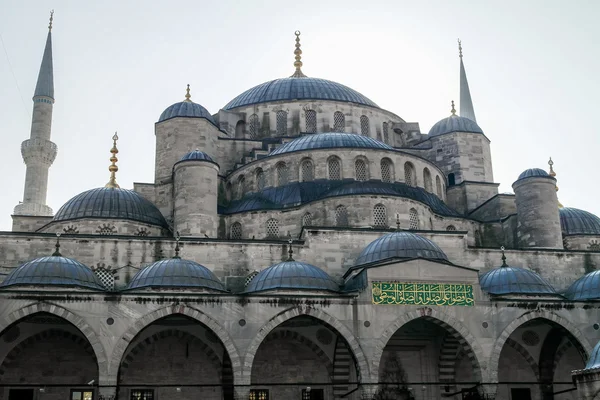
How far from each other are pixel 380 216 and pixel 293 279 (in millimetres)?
5107

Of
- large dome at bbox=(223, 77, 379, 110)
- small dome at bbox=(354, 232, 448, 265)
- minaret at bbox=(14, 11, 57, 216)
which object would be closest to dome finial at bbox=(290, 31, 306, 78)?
large dome at bbox=(223, 77, 379, 110)

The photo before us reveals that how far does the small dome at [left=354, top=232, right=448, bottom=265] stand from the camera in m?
20.2

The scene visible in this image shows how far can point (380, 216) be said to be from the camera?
23438mm

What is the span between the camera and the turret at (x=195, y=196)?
76.0 ft

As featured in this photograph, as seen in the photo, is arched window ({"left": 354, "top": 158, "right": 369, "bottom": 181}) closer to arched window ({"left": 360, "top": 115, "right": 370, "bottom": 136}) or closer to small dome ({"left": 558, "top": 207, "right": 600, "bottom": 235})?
arched window ({"left": 360, "top": 115, "right": 370, "bottom": 136})

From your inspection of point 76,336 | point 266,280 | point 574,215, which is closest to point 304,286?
point 266,280

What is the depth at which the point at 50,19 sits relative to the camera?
39844 mm

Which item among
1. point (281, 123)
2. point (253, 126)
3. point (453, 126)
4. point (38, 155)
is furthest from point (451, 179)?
point (38, 155)

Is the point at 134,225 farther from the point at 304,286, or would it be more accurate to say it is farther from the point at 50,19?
the point at 50,19

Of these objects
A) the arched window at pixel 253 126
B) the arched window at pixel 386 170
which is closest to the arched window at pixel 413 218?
the arched window at pixel 386 170

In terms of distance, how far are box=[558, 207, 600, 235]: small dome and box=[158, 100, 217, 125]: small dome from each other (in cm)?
1298

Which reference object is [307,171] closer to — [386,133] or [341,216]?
[341,216]

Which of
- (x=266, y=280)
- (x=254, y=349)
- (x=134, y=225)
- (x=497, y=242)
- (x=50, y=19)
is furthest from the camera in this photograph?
(x=50, y=19)

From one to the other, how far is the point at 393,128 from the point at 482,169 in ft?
13.2
